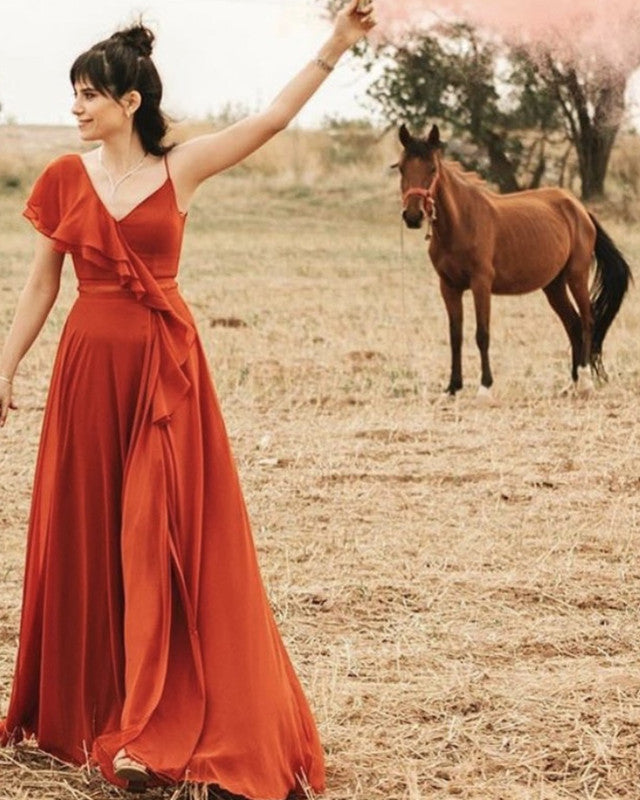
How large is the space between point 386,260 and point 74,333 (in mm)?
17234

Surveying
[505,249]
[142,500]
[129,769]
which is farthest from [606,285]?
[129,769]

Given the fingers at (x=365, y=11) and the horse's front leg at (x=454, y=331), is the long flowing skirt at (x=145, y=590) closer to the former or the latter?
the fingers at (x=365, y=11)

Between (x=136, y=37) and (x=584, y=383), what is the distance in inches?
306

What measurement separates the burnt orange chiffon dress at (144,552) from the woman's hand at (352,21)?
519 millimetres

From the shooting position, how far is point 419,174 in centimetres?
1167

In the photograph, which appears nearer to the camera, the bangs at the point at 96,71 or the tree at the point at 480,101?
the bangs at the point at 96,71

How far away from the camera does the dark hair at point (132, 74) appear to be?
412cm

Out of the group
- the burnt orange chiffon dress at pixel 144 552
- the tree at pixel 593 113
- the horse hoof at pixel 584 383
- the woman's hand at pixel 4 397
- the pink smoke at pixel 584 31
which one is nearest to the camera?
the burnt orange chiffon dress at pixel 144 552

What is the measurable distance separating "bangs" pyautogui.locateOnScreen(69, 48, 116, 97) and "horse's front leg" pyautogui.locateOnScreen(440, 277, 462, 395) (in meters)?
7.49

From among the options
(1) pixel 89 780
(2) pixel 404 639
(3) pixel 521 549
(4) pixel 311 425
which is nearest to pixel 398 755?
(1) pixel 89 780

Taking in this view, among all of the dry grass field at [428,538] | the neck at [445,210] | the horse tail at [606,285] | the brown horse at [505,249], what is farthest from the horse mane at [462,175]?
the dry grass field at [428,538]

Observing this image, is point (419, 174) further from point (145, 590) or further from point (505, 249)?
point (145, 590)

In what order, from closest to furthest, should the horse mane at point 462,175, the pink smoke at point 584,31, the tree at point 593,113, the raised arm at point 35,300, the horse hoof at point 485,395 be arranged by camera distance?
1. the raised arm at point 35,300
2. the horse hoof at point 485,395
3. the horse mane at point 462,175
4. the pink smoke at point 584,31
5. the tree at point 593,113

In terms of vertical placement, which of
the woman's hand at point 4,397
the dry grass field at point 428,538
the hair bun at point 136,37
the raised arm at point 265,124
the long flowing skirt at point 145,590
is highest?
the hair bun at point 136,37
